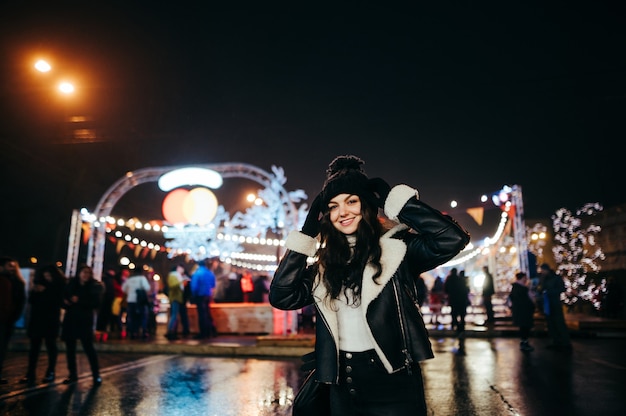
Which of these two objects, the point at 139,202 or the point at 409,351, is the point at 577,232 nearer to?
the point at 139,202

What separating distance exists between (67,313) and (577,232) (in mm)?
28136

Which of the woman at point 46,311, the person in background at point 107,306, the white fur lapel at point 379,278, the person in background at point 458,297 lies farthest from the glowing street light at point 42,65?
the person in background at point 458,297

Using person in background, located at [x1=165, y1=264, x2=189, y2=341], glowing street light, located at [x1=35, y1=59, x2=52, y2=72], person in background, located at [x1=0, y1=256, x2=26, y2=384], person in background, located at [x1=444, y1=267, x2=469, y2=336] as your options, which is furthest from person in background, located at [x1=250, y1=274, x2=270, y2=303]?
glowing street light, located at [x1=35, y1=59, x2=52, y2=72]

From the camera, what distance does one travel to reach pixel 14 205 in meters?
19.0

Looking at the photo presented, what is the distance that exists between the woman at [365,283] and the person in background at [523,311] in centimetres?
897

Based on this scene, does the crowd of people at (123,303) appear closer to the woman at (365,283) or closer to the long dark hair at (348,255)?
the woman at (365,283)

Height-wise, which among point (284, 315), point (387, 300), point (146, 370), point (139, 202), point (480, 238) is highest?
point (139, 202)

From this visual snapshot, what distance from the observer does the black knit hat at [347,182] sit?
236cm

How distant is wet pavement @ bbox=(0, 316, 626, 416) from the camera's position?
5125mm

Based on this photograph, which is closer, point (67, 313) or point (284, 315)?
point (67, 313)

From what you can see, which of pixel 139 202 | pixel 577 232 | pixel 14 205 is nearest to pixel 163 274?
pixel 139 202

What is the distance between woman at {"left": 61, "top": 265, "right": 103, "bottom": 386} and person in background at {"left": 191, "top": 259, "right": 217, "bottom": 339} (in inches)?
188

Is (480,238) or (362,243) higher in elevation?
(480,238)

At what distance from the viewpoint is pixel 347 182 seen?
2.37 m
